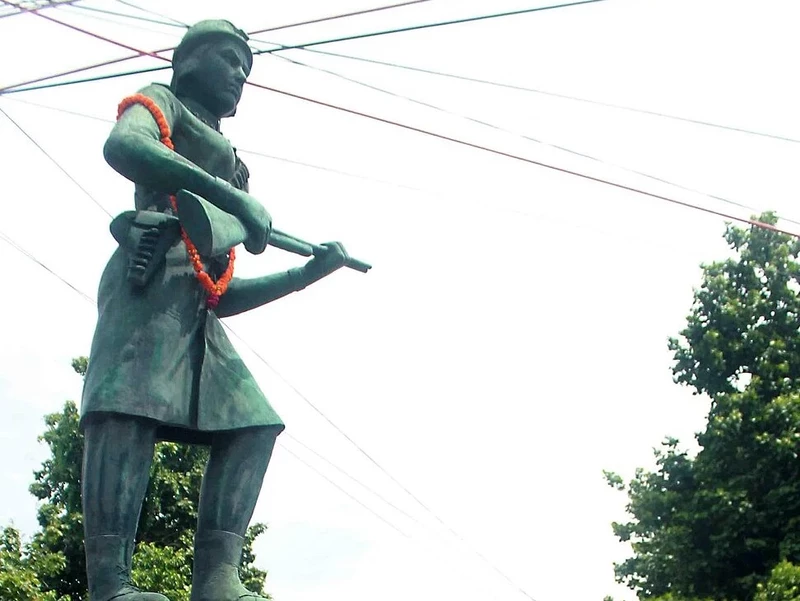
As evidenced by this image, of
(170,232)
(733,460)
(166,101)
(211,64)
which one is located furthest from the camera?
(733,460)

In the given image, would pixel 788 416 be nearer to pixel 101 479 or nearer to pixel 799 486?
pixel 799 486

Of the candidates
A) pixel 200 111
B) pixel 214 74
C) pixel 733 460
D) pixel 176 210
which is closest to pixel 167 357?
pixel 176 210

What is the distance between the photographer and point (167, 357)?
376cm

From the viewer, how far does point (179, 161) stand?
3.74 metres

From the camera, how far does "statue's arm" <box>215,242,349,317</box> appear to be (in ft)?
13.9

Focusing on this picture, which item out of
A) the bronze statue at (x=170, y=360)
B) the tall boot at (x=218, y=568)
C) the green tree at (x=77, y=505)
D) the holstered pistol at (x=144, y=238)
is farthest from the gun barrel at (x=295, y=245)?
the green tree at (x=77, y=505)

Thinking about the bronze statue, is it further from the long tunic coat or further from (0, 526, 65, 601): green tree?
(0, 526, 65, 601): green tree

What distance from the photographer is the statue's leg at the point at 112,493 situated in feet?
11.3

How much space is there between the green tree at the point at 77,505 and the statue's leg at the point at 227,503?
13186 millimetres

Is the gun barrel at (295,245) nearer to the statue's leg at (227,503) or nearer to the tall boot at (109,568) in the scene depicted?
the statue's leg at (227,503)

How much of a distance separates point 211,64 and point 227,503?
1788mm

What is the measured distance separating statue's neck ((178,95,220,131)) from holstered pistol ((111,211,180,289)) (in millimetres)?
568

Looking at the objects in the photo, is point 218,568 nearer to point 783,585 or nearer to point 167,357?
point 167,357

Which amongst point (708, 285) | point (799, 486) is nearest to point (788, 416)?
point (799, 486)
